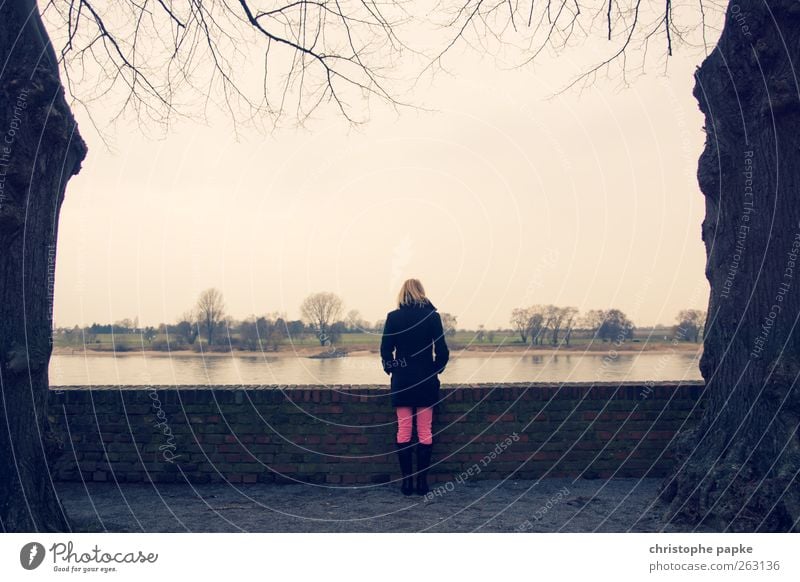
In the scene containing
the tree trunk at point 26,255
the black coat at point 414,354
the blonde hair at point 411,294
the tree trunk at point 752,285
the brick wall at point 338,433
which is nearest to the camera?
the tree trunk at point 26,255

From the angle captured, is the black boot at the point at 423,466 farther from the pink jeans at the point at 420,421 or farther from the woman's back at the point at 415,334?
the woman's back at the point at 415,334

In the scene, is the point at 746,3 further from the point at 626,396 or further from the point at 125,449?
the point at 125,449

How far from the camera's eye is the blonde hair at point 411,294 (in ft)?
21.3

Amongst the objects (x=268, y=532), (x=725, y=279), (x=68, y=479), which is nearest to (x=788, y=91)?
(x=725, y=279)

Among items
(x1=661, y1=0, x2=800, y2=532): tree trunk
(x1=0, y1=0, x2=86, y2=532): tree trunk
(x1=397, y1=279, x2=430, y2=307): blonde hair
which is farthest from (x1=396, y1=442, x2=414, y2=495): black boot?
(x1=0, y1=0, x2=86, y2=532): tree trunk

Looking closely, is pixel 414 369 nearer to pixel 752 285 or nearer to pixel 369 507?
pixel 369 507

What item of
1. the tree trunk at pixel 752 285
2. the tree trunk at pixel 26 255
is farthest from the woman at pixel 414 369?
the tree trunk at pixel 26 255

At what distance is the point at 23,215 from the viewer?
15.5ft

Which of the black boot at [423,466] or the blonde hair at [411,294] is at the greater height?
the blonde hair at [411,294]

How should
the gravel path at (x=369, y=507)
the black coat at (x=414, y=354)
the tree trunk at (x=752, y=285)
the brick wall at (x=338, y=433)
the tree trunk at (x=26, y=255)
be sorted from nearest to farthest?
the tree trunk at (x=26, y=255) < the tree trunk at (x=752, y=285) < the gravel path at (x=369, y=507) < the black coat at (x=414, y=354) < the brick wall at (x=338, y=433)

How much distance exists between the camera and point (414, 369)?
6336 millimetres

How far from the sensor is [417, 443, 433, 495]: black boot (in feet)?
21.0

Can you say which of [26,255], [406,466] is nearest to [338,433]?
[406,466]

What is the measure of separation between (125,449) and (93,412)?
19.3 inches
